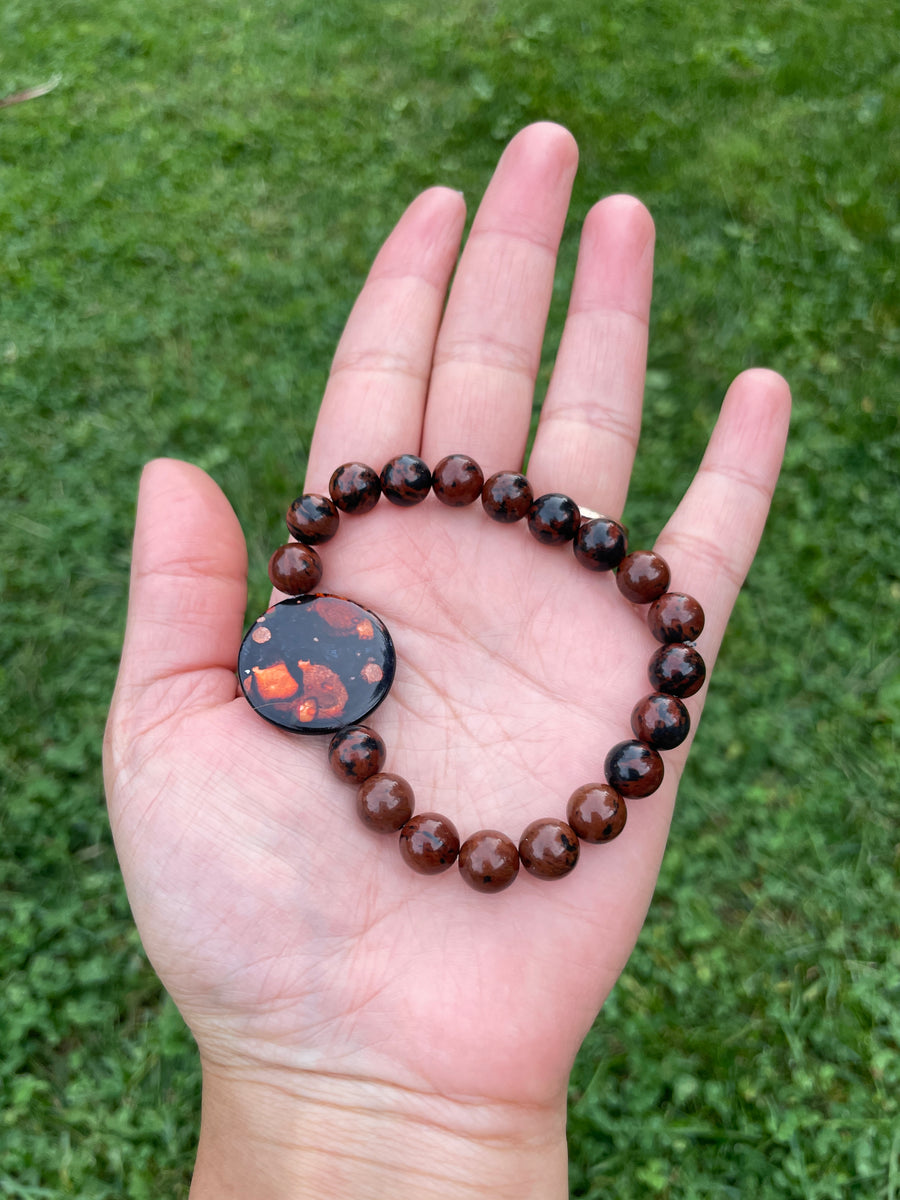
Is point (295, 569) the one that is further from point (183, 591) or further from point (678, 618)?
point (678, 618)

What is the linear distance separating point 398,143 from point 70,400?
2259 millimetres

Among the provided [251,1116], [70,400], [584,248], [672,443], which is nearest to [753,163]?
[672,443]

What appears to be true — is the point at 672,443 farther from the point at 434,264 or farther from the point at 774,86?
the point at 774,86

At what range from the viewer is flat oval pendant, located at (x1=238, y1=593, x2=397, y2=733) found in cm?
272

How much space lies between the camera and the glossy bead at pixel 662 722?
2.78 meters

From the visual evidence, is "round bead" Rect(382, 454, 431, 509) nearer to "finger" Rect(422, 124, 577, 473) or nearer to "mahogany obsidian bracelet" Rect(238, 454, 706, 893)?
"mahogany obsidian bracelet" Rect(238, 454, 706, 893)

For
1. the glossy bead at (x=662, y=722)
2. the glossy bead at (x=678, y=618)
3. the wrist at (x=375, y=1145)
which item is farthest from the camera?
the glossy bead at (x=678, y=618)

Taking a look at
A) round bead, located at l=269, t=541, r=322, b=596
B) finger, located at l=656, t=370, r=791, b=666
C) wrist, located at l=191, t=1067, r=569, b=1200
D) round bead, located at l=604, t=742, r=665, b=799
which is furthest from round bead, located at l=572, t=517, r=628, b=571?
wrist, located at l=191, t=1067, r=569, b=1200

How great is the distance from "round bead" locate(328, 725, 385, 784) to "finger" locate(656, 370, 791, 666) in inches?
44.1

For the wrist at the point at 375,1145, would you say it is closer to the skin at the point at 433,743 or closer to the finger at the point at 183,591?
the skin at the point at 433,743

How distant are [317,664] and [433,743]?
41cm

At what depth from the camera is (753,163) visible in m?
5.10

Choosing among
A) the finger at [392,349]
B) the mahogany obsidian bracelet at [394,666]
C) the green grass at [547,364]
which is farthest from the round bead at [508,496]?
the green grass at [547,364]

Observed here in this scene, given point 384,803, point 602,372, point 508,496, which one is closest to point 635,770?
point 384,803
